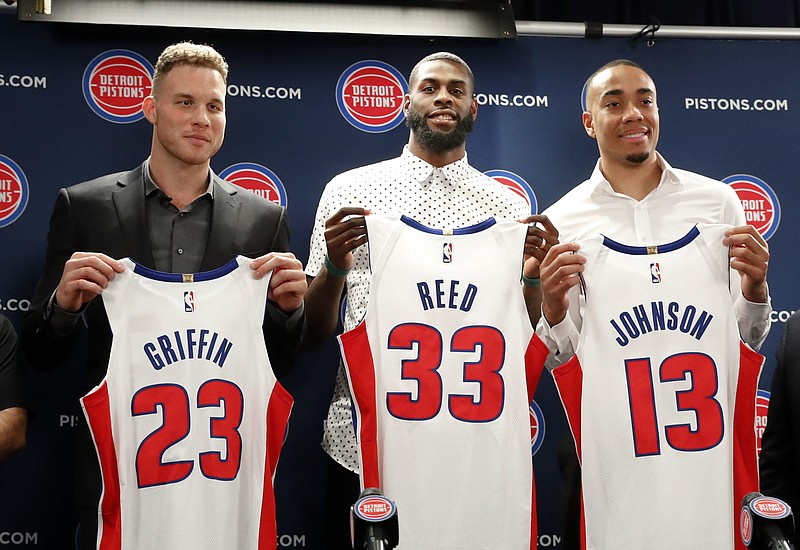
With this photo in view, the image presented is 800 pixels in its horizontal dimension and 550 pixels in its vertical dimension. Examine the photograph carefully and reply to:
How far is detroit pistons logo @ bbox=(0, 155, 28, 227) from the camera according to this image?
3.70 meters

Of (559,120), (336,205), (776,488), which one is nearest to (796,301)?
(776,488)

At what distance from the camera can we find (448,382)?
9.00 ft

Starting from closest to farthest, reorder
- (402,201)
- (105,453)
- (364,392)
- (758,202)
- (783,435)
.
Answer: (105,453), (364,392), (783,435), (402,201), (758,202)

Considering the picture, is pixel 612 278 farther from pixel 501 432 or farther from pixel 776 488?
pixel 776 488

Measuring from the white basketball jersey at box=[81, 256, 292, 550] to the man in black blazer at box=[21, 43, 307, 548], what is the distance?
0.18m

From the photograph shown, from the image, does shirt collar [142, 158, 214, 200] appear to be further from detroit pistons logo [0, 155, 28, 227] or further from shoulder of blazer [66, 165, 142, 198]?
detroit pistons logo [0, 155, 28, 227]

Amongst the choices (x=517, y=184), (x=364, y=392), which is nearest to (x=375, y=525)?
(x=364, y=392)

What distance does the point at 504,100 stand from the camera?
159 inches

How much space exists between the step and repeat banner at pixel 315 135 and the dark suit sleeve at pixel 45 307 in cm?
65

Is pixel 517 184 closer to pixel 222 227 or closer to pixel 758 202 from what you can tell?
pixel 758 202

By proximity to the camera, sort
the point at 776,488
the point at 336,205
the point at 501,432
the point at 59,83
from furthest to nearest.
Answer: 1. the point at 59,83
2. the point at 336,205
3. the point at 776,488
4. the point at 501,432

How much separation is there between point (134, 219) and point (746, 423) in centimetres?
211

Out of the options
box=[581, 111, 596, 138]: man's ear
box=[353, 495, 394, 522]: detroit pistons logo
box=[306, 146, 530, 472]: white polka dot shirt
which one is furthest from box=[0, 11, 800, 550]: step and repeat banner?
box=[353, 495, 394, 522]: detroit pistons logo

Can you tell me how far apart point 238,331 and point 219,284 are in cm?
16
